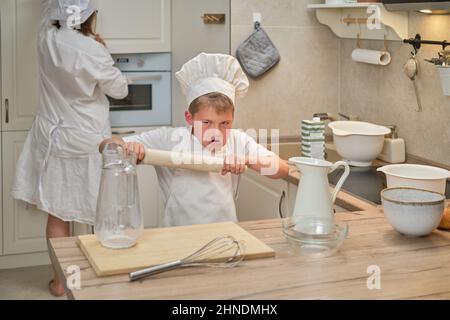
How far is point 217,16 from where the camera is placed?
10.6 feet

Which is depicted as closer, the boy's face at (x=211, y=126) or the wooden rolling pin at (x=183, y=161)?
the wooden rolling pin at (x=183, y=161)

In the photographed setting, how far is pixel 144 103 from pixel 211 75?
1.70 metres

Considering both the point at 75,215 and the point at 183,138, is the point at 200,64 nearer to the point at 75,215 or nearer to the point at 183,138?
the point at 183,138

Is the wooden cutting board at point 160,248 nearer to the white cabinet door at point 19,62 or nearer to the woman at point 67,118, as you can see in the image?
the woman at point 67,118

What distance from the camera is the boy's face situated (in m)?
2.07

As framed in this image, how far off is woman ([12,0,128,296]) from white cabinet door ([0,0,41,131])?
130 millimetres

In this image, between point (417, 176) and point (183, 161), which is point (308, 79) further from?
point (183, 161)

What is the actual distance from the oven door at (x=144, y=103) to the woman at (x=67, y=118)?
27 cm

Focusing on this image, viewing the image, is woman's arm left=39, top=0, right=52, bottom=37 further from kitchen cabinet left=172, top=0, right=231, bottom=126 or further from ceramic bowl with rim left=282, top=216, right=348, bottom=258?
ceramic bowl with rim left=282, top=216, right=348, bottom=258

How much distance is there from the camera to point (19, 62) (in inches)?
138

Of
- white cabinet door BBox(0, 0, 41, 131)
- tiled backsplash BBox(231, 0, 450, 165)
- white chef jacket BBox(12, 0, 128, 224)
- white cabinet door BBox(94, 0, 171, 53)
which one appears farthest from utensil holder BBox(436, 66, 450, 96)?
white cabinet door BBox(0, 0, 41, 131)

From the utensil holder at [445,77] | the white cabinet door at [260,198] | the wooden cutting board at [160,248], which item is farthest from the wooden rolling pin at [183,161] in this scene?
the utensil holder at [445,77]

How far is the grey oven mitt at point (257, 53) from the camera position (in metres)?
3.15

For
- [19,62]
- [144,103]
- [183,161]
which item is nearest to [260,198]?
[183,161]
